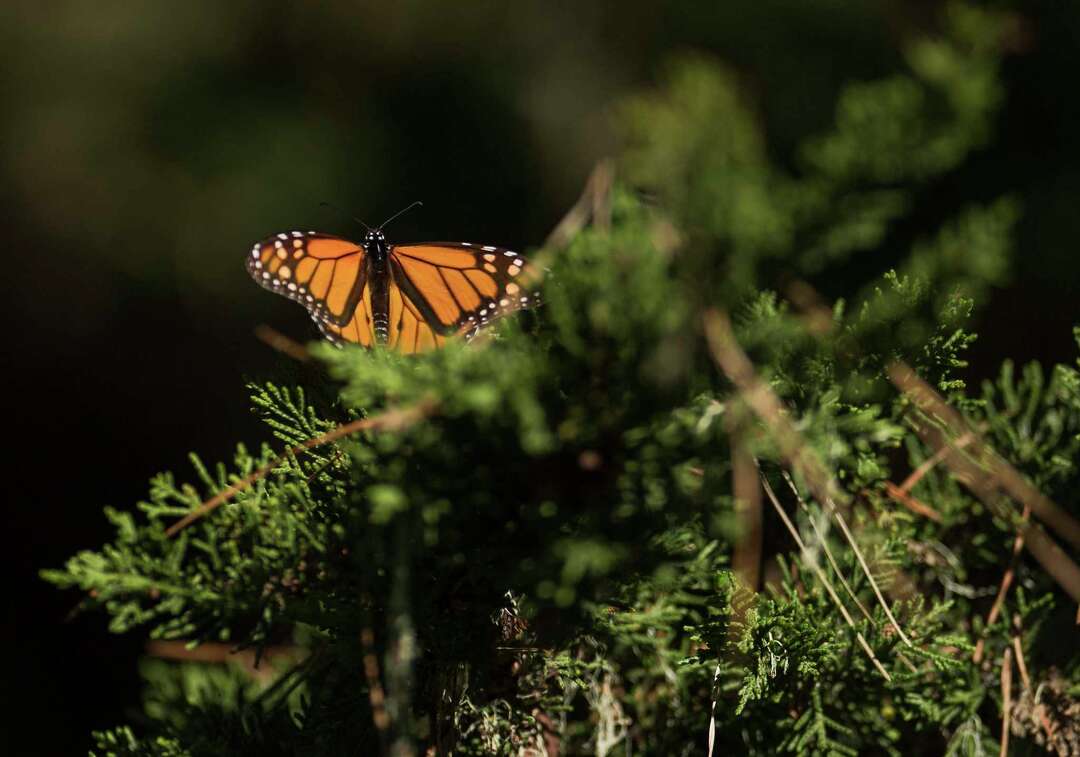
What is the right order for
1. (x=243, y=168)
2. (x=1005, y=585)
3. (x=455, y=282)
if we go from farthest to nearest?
(x=243, y=168) < (x=455, y=282) < (x=1005, y=585)

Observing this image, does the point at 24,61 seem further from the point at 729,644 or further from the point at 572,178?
the point at 729,644

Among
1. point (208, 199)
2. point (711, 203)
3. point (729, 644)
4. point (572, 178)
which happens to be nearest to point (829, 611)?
point (729, 644)

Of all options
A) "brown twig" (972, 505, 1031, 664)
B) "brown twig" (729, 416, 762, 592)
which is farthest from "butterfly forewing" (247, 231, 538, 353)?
"brown twig" (972, 505, 1031, 664)

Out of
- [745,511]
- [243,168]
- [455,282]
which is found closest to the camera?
[745,511]

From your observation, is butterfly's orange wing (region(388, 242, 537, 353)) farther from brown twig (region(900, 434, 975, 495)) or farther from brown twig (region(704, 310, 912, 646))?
brown twig (region(704, 310, 912, 646))

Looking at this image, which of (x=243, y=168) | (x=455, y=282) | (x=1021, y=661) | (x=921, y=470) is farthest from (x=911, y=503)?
(x=243, y=168)

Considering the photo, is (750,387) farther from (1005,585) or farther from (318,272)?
(318,272)
